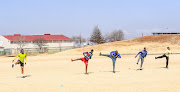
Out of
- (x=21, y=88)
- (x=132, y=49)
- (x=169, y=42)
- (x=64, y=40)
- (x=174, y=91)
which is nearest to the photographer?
(x=174, y=91)

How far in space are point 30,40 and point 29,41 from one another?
21.3 inches

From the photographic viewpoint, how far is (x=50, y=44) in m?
→ 109

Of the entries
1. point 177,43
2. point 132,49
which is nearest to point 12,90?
point 132,49

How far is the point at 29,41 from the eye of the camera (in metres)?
107

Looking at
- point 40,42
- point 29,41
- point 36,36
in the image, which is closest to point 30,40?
point 29,41

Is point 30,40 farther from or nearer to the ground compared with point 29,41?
farther from the ground

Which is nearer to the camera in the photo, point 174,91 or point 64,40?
point 174,91

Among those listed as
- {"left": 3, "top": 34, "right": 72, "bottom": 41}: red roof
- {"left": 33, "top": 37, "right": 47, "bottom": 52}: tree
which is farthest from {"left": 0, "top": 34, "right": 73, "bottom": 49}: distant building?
{"left": 33, "top": 37, "right": 47, "bottom": 52}: tree

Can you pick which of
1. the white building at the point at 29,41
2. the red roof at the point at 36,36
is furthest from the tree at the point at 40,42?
the red roof at the point at 36,36

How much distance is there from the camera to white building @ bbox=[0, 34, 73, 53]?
340 feet

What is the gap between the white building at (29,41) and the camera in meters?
104

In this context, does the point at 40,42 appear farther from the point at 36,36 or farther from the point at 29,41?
the point at 36,36

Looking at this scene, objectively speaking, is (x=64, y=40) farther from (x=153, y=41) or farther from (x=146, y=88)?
(x=146, y=88)

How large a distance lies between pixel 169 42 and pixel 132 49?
12731mm
